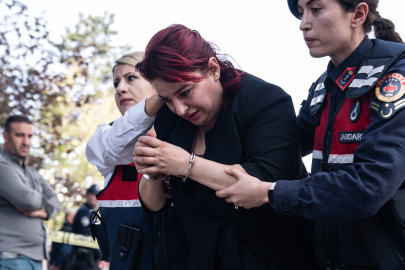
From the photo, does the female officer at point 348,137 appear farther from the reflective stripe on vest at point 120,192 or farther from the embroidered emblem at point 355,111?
the reflective stripe on vest at point 120,192

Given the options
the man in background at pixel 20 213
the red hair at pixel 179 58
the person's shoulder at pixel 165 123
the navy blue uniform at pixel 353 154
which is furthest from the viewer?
the man in background at pixel 20 213

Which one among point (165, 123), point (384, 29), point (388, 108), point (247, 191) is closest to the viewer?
point (388, 108)

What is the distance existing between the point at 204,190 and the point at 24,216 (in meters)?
3.26

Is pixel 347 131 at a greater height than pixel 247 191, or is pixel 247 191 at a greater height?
pixel 347 131

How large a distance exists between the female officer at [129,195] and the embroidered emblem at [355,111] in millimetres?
1110

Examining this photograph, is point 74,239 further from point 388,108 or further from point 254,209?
point 388,108

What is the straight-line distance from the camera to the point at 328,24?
1858 mm

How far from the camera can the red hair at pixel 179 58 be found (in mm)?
1989

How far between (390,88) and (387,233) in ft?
1.94

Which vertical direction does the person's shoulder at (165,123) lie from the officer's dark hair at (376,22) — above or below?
below

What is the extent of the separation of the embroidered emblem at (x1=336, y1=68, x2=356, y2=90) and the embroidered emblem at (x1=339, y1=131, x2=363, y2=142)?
24cm

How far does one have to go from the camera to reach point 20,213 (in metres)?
4.51

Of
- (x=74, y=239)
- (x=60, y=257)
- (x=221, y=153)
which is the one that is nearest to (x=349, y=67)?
(x=221, y=153)

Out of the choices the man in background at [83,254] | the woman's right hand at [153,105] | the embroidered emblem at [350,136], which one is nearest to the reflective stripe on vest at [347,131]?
the embroidered emblem at [350,136]
